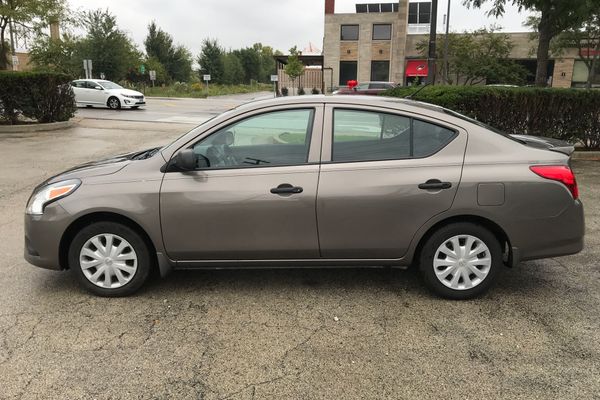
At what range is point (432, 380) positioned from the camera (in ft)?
9.52

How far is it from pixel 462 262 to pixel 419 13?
50992mm

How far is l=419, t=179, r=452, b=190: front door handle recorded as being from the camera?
3699mm

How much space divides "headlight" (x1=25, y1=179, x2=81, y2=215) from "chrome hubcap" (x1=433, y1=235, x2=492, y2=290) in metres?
2.83

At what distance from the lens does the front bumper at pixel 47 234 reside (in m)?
3.80

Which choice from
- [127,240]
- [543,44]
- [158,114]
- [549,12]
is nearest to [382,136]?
[127,240]

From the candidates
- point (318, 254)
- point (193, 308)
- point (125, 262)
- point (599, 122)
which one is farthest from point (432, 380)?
point (599, 122)

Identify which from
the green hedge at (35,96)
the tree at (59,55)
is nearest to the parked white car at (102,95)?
the green hedge at (35,96)

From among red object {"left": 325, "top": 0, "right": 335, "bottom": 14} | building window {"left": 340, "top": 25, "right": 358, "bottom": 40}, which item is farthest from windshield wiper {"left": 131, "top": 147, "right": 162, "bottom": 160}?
red object {"left": 325, "top": 0, "right": 335, "bottom": 14}

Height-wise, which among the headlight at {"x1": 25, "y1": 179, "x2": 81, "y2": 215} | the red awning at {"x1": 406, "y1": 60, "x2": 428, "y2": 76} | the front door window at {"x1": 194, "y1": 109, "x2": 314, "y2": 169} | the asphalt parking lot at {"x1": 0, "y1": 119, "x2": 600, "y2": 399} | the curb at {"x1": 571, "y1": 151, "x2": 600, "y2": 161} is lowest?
the asphalt parking lot at {"x1": 0, "y1": 119, "x2": 600, "y2": 399}

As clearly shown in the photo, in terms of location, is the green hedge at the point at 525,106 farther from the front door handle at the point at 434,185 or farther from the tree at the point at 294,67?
the tree at the point at 294,67

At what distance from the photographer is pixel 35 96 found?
49.0 ft

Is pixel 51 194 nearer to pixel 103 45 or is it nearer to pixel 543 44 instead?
pixel 543 44

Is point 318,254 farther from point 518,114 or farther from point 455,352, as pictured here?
point 518,114

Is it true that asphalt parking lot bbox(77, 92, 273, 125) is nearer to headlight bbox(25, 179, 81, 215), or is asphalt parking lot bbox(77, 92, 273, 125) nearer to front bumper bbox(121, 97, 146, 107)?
front bumper bbox(121, 97, 146, 107)
